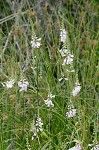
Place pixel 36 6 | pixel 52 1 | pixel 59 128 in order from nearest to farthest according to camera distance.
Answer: pixel 59 128, pixel 36 6, pixel 52 1

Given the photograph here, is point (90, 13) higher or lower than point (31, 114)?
higher

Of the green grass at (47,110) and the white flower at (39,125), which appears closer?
the white flower at (39,125)

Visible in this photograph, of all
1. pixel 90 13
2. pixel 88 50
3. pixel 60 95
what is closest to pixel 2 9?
pixel 90 13

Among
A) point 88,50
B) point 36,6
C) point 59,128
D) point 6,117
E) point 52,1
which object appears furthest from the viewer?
point 52,1

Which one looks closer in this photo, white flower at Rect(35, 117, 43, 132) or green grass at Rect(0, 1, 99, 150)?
white flower at Rect(35, 117, 43, 132)

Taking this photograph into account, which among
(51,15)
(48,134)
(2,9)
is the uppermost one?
(2,9)

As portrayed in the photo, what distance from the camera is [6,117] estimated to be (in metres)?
2.84

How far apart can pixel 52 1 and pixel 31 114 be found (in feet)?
5.46

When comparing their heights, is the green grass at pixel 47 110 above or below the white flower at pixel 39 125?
above

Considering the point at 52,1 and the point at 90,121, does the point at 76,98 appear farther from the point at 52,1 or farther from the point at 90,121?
the point at 52,1

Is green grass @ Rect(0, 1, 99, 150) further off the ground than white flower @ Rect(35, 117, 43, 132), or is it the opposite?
green grass @ Rect(0, 1, 99, 150)

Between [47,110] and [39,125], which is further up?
[47,110]

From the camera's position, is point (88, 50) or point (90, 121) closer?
point (90, 121)

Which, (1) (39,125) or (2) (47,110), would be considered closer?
(1) (39,125)
